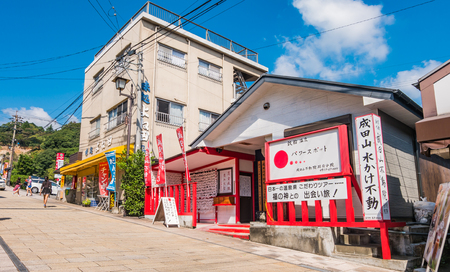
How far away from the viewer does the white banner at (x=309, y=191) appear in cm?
695

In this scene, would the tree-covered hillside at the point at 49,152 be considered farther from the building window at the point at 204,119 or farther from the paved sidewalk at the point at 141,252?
the paved sidewalk at the point at 141,252

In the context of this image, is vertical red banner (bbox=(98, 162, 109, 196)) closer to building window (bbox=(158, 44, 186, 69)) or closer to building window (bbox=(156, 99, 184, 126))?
building window (bbox=(156, 99, 184, 126))

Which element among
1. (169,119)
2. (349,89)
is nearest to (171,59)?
(169,119)

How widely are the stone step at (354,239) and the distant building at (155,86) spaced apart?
11.3m

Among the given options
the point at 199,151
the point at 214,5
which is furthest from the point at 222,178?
the point at 214,5

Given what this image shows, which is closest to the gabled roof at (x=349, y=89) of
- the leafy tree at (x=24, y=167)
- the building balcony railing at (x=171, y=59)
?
the building balcony railing at (x=171, y=59)

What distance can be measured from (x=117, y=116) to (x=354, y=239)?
51.6 feet

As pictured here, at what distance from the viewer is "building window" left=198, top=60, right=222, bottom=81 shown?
67.6 ft

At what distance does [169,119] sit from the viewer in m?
18.2

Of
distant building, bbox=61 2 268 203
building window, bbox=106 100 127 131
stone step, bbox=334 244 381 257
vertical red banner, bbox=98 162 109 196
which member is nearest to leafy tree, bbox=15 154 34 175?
distant building, bbox=61 2 268 203

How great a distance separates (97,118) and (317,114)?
17414 mm

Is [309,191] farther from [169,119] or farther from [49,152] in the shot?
[49,152]

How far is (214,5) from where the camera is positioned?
10148mm

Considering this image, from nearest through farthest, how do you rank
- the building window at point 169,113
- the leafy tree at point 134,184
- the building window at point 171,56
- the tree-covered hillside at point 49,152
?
the leafy tree at point 134,184, the building window at point 169,113, the building window at point 171,56, the tree-covered hillside at point 49,152
